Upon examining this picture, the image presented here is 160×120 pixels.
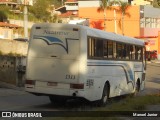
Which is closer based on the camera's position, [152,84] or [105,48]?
[105,48]

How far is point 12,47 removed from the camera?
37094 millimetres

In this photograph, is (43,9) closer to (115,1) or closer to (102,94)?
(115,1)

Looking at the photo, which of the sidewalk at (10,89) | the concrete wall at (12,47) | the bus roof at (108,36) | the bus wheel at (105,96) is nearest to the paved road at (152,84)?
the bus roof at (108,36)

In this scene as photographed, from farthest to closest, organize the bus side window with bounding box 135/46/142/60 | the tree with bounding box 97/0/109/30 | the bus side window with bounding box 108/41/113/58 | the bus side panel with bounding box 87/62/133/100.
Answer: the tree with bounding box 97/0/109/30
the bus side window with bounding box 135/46/142/60
the bus side window with bounding box 108/41/113/58
the bus side panel with bounding box 87/62/133/100

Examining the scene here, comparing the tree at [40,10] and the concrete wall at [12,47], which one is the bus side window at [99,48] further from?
the tree at [40,10]

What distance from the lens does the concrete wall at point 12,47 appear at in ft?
119

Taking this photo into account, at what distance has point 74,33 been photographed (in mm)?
17609

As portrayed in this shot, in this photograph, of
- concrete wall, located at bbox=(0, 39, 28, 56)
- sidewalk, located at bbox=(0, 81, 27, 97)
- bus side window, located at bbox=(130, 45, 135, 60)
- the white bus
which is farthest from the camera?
concrete wall, located at bbox=(0, 39, 28, 56)

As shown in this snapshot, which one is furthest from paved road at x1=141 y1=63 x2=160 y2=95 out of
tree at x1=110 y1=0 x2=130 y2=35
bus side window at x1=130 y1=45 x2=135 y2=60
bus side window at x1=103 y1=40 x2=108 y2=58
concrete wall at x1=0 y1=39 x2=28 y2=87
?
tree at x1=110 y1=0 x2=130 y2=35

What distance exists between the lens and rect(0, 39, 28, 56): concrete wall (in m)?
36.4

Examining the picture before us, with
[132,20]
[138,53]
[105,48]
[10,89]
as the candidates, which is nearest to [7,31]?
[10,89]

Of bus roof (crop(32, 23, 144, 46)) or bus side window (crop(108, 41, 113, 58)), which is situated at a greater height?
bus roof (crop(32, 23, 144, 46))

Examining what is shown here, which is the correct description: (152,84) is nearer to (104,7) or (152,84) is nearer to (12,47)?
(12,47)

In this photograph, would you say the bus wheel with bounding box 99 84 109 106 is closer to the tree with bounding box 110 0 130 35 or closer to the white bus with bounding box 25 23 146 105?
the white bus with bounding box 25 23 146 105
